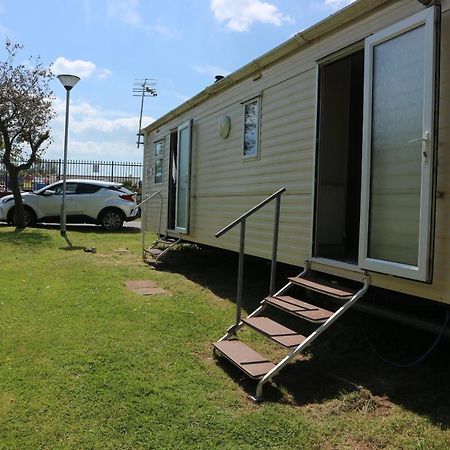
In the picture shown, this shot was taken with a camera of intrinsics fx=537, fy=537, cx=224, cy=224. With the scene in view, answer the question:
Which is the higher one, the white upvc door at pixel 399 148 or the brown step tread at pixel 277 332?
the white upvc door at pixel 399 148

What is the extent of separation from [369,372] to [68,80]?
11147 mm

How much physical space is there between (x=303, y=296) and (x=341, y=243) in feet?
2.66

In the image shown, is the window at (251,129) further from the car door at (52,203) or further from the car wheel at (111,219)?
the car door at (52,203)

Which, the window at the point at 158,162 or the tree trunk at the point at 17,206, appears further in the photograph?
the tree trunk at the point at 17,206

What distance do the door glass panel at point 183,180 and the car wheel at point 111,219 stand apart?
6789mm

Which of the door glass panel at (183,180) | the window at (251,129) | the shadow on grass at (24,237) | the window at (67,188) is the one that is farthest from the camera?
the window at (67,188)

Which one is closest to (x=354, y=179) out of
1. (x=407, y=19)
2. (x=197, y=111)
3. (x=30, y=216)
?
(x=407, y=19)

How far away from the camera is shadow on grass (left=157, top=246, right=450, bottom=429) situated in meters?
3.68

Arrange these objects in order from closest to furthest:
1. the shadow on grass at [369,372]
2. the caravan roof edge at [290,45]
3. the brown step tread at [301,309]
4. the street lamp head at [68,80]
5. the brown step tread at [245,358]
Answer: the shadow on grass at [369,372]
the brown step tread at [245,358]
the brown step tread at [301,309]
the caravan roof edge at [290,45]
the street lamp head at [68,80]

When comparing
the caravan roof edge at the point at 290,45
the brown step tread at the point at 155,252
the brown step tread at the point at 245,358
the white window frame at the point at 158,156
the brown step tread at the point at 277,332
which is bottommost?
the brown step tread at the point at 245,358

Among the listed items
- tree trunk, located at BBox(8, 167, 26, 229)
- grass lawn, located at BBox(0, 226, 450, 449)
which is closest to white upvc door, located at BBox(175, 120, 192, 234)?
grass lawn, located at BBox(0, 226, 450, 449)

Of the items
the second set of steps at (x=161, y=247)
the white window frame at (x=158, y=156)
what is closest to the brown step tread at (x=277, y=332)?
the second set of steps at (x=161, y=247)

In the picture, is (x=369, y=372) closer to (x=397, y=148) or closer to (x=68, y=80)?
(x=397, y=148)

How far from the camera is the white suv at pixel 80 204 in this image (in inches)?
600
